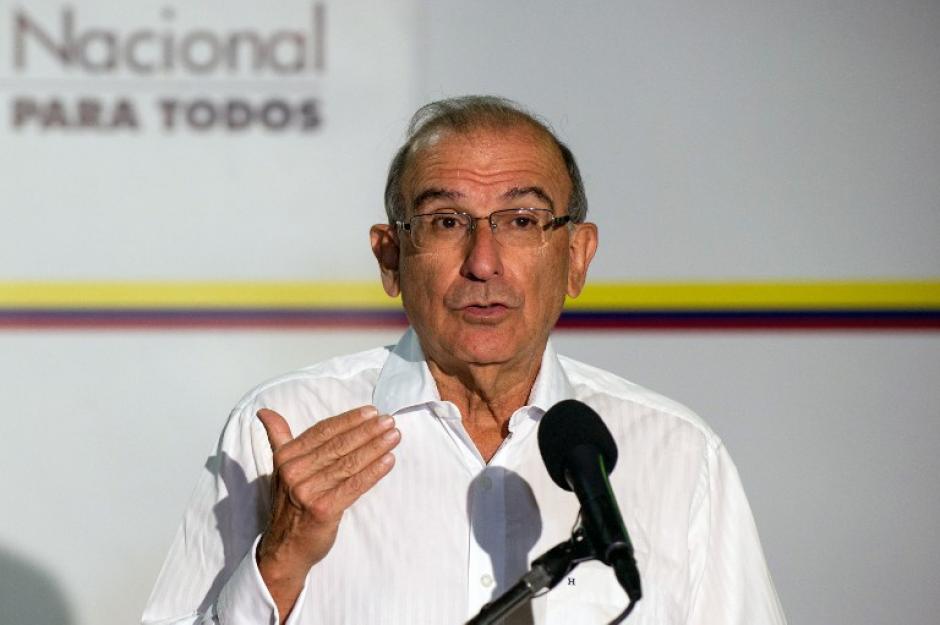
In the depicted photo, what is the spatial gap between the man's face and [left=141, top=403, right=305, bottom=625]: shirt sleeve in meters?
0.34

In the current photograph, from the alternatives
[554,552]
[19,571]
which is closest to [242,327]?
[19,571]

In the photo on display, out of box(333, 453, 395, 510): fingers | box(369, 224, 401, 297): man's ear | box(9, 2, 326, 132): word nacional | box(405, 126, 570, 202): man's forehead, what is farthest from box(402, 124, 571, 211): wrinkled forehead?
box(9, 2, 326, 132): word nacional

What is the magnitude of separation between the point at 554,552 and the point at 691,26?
1.73 m

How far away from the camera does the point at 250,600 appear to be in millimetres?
1798

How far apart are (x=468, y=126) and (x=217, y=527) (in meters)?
0.78

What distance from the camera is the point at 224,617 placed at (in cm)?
183

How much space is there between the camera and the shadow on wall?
2771mm

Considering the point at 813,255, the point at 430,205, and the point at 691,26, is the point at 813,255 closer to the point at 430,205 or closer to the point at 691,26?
the point at 691,26

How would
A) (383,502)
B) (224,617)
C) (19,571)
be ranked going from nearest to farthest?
(224,617)
(383,502)
(19,571)

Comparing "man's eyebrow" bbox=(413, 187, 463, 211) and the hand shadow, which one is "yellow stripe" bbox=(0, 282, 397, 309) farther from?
the hand shadow

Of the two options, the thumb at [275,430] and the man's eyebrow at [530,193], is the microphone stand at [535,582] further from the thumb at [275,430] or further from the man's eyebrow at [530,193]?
the man's eyebrow at [530,193]

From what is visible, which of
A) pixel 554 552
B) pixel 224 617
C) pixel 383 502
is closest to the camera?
pixel 554 552

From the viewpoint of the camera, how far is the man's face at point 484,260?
2.02m

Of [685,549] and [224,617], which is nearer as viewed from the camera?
[224,617]
